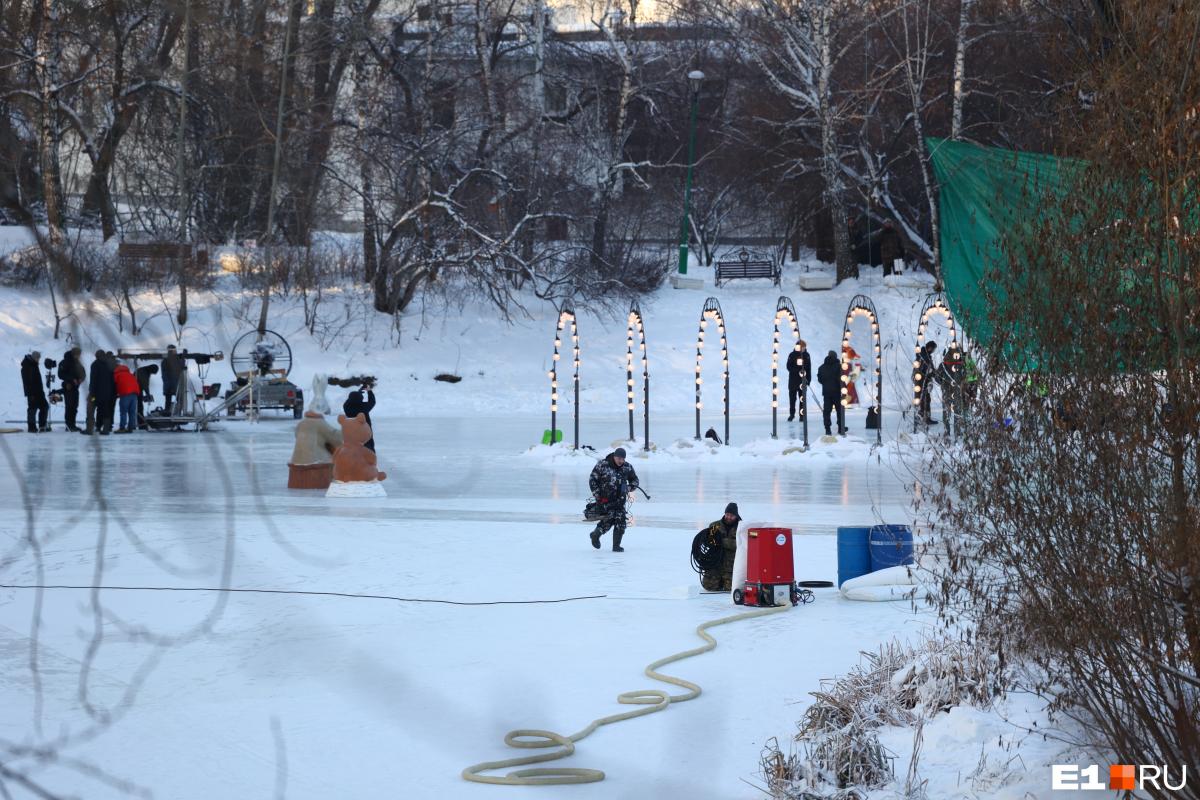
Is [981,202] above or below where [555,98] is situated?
below

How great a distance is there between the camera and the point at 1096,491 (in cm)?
467

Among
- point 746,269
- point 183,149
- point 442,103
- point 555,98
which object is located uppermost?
point 555,98

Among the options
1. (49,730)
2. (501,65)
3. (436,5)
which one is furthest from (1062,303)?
(501,65)

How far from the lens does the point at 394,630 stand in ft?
30.7

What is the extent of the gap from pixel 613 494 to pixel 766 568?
2798 mm

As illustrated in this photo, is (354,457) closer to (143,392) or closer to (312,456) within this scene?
(312,456)

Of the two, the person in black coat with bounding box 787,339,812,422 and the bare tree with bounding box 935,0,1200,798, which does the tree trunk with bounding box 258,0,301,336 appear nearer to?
the bare tree with bounding box 935,0,1200,798

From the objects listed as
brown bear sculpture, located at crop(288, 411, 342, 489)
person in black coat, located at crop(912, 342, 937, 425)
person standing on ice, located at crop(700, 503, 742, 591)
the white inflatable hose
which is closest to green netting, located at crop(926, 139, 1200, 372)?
the white inflatable hose

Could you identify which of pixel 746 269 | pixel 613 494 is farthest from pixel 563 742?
pixel 746 269

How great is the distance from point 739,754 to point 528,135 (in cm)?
3426

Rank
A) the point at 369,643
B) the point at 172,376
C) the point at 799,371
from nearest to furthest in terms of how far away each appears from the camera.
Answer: the point at 369,643
the point at 172,376
the point at 799,371

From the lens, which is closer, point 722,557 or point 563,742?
point 563,742

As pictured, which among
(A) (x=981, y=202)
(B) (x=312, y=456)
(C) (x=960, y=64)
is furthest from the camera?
(C) (x=960, y=64)

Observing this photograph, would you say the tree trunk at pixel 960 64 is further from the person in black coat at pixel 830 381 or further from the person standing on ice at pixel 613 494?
the person standing on ice at pixel 613 494
